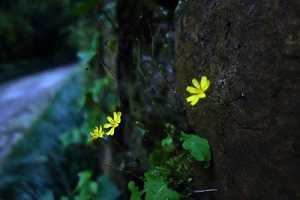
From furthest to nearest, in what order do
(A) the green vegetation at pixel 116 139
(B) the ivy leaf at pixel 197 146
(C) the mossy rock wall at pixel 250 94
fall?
(A) the green vegetation at pixel 116 139 → (B) the ivy leaf at pixel 197 146 → (C) the mossy rock wall at pixel 250 94

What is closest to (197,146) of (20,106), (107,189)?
(107,189)

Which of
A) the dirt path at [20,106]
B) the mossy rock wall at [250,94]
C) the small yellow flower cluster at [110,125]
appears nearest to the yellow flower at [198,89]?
the mossy rock wall at [250,94]

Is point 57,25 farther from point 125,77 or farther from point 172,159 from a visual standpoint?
point 172,159

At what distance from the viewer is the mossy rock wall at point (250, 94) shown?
56.8 inches

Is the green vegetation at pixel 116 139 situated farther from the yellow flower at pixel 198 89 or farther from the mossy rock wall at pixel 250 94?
the yellow flower at pixel 198 89

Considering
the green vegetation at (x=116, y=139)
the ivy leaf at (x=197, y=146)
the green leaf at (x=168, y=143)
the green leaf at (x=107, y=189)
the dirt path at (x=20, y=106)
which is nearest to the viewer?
the ivy leaf at (x=197, y=146)

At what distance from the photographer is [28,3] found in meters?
11.5

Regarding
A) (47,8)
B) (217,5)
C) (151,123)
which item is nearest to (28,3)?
(47,8)

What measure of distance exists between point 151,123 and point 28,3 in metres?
9.74

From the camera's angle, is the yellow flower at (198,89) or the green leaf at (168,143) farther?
the green leaf at (168,143)

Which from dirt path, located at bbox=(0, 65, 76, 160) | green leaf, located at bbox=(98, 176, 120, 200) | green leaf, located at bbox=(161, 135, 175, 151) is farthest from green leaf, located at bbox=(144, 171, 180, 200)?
dirt path, located at bbox=(0, 65, 76, 160)

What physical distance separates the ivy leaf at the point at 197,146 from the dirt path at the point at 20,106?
114 inches

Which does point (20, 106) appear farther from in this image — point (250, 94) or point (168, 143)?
point (250, 94)

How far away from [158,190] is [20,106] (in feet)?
15.7
